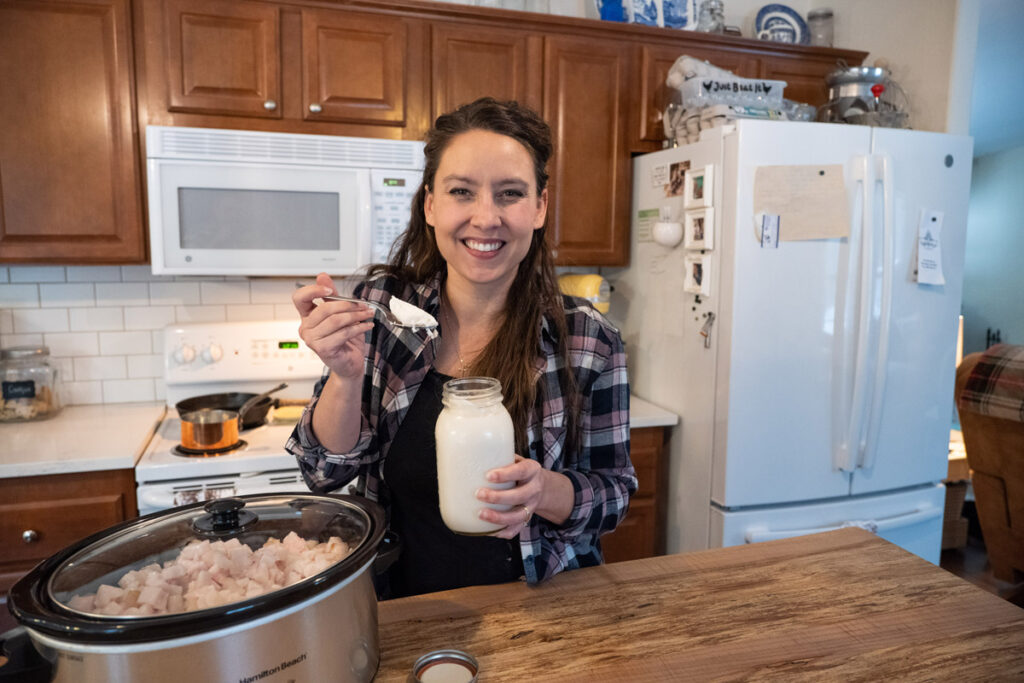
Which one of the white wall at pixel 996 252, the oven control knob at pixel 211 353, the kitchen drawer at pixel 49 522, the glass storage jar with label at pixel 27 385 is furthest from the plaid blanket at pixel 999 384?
the white wall at pixel 996 252

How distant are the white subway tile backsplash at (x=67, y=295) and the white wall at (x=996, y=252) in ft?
22.0

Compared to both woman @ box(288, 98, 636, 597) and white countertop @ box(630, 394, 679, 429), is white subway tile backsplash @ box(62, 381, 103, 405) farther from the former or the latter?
white countertop @ box(630, 394, 679, 429)

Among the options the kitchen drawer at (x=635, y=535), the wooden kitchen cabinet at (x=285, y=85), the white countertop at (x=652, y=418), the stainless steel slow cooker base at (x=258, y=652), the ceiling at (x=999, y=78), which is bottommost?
the kitchen drawer at (x=635, y=535)

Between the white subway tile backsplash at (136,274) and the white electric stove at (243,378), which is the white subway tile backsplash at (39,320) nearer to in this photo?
the white subway tile backsplash at (136,274)

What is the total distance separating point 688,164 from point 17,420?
2369 millimetres

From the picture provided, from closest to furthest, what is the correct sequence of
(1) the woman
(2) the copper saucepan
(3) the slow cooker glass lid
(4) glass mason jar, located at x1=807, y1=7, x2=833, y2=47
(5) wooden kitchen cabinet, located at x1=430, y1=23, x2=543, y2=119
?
(3) the slow cooker glass lid < (1) the woman < (2) the copper saucepan < (5) wooden kitchen cabinet, located at x1=430, y1=23, x2=543, y2=119 < (4) glass mason jar, located at x1=807, y1=7, x2=833, y2=47

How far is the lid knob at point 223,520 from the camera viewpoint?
77cm

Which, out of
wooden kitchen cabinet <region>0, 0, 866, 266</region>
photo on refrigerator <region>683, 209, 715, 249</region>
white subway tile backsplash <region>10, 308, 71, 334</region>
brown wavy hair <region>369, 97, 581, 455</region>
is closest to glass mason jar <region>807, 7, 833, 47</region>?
wooden kitchen cabinet <region>0, 0, 866, 266</region>

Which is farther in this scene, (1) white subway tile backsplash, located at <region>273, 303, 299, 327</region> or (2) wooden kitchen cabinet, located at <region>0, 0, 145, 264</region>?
(1) white subway tile backsplash, located at <region>273, 303, 299, 327</region>

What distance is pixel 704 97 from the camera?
2328 mm

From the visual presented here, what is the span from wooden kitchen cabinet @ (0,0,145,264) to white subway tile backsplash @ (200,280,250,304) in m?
0.42

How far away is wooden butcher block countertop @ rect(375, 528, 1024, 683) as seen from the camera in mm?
830

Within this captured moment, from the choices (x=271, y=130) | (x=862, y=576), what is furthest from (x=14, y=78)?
(x=862, y=576)

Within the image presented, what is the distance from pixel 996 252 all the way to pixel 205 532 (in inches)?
279
